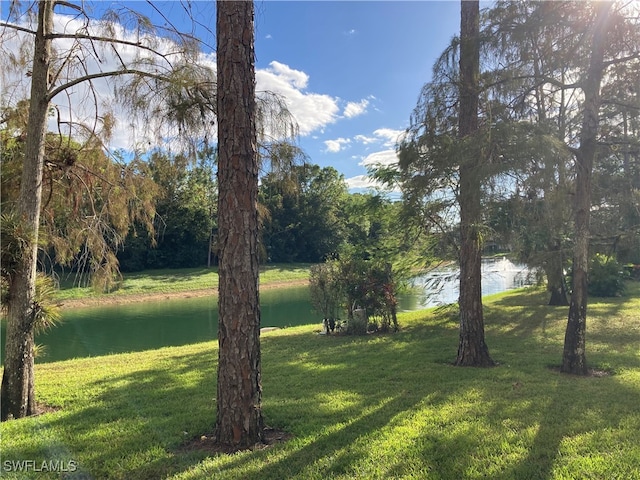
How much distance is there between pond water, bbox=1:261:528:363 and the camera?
11.5 meters

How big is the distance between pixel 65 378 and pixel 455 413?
517cm

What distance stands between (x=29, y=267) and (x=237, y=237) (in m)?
2.77

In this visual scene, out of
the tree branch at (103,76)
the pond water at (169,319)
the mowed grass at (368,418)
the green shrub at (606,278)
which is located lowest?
the pond water at (169,319)

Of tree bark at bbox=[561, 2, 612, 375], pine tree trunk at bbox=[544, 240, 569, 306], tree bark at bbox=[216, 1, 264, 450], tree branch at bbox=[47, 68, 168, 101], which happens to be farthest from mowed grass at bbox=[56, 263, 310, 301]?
tree bark at bbox=[216, 1, 264, 450]

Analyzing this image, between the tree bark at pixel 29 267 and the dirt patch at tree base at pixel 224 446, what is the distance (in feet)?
7.55

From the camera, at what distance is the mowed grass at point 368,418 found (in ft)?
9.64

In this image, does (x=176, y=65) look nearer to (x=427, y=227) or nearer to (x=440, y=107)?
(x=440, y=107)

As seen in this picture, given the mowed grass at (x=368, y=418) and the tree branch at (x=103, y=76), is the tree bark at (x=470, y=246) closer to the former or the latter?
the mowed grass at (x=368, y=418)

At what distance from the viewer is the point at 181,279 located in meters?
29.5

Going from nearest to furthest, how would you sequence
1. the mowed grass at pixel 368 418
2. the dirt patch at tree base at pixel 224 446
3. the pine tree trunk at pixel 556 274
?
the mowed grass at pixel 368 418, the dirt patch at tree base at pixel 224 446, the pine tree trunk at pixel 556 274

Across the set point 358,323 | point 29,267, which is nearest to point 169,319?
point 358,323

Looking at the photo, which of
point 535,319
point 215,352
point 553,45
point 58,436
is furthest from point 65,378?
point 535,319

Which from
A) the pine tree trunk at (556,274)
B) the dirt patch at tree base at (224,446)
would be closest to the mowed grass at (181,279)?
the pine tree trunk at (556,274)

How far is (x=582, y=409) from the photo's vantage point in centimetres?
404
